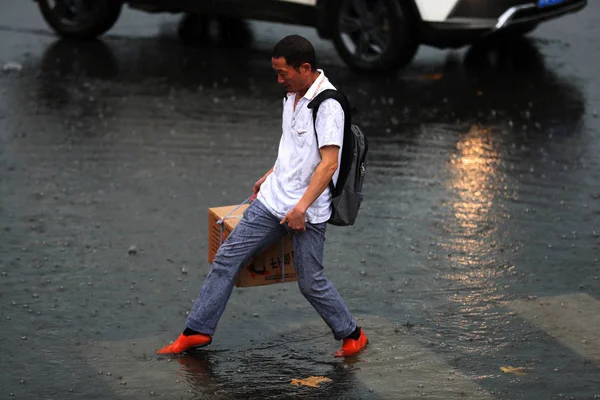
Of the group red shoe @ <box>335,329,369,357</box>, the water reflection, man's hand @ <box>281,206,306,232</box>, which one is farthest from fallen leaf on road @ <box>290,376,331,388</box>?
man's hand @ <box>281,206,306,232</box>

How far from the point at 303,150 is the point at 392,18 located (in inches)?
276

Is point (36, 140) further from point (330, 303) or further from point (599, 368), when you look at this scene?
point (599, 368)

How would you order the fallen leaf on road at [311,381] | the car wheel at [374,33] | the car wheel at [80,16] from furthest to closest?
the car wheel at [80,16] → the car wheel at [374,33] → the fallen leaf on road at [311,381]

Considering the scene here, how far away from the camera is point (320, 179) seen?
231 inches

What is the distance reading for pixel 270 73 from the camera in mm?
13258

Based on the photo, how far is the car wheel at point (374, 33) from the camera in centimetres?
1272

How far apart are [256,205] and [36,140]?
4.73 m

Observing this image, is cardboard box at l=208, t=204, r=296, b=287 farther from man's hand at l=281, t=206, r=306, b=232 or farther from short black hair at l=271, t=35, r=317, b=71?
short black hair at l=271, t=35, r=317, b=71

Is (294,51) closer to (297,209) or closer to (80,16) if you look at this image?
(297,209)

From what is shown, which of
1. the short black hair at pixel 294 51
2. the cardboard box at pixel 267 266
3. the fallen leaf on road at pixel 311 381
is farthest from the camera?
the cardboard box at pixel 267 266

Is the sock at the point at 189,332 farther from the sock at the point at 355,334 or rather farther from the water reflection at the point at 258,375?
the sock at the point at 355,334

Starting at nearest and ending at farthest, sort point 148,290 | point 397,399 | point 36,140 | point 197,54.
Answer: point 397,399 < point 148,290 < point 36,140 < point 197,54

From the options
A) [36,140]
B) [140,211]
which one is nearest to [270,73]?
[36,140]

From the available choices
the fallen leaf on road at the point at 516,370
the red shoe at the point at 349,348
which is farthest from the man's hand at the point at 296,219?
the fallen leaf on road at the point at 516,370
